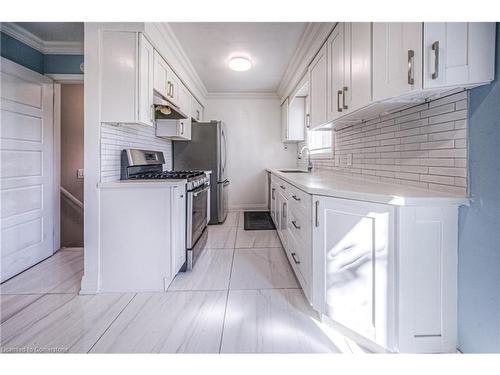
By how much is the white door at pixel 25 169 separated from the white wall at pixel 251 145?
322cm

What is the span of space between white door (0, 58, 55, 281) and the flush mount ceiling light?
7.43 ft

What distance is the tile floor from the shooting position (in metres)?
1.53

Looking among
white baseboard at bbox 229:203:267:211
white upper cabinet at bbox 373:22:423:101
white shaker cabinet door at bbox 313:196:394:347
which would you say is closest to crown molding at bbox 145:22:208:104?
white upper cabinet at bbox 373:22:423:101

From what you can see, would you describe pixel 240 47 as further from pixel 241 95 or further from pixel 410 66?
pixel 410 66

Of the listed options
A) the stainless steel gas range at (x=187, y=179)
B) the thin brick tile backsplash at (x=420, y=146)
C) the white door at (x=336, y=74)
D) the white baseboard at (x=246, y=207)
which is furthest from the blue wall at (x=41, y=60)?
the white baseboard at (x=246, y=207)

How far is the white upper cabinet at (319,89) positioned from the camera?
8.50 feet

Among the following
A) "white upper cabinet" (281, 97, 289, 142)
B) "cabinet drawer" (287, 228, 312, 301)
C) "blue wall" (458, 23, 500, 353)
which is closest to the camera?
"blue wall" (458, 23, 500, 353)

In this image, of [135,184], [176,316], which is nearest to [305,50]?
[135,184]

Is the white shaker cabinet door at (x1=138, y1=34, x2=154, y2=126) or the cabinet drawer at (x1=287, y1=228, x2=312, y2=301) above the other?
the white shaker cabinet door at (x1=138, y1=34, x2=154, y2=126)

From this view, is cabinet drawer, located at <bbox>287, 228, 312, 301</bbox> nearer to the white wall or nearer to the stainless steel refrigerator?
the stainless steel refrigerator

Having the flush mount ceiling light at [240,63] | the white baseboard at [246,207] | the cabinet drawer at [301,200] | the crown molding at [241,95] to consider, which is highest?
the crown molding at [241,95]

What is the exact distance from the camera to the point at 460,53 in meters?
1.22

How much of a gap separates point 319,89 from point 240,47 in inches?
52.0

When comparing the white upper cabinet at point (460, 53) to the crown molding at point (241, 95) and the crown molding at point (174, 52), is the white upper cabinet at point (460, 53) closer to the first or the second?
the crown molding at point (174, 52)
